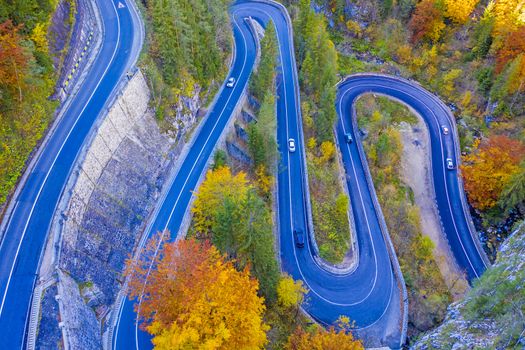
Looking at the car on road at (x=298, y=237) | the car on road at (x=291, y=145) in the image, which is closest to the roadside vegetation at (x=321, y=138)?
the car on road at (x=298, y=237)

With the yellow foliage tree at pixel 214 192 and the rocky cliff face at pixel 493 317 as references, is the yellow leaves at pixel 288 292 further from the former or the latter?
the rocky cliff face at pixel 493 317

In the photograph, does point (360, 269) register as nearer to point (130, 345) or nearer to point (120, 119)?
point (130, 345)

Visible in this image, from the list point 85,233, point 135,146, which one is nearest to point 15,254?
point 85,233

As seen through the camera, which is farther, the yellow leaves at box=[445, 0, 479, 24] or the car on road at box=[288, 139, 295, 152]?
the yellow leaves at box=[445, 0, 479, 24]

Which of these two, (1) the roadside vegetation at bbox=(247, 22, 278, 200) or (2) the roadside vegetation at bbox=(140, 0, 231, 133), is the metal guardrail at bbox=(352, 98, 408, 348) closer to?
(1) the roadside vegetation at bbox=(247, 22, 278, 200)

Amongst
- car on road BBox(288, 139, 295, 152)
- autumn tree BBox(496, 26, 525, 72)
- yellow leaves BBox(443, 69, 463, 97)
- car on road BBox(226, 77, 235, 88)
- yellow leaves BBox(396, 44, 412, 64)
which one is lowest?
car on road BBox(288, 139, 295, 152)

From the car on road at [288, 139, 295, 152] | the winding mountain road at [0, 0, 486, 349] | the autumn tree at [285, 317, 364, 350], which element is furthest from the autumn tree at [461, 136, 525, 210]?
the autumn tree at [285, 317, 364, 350]
